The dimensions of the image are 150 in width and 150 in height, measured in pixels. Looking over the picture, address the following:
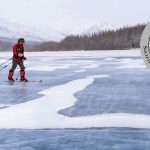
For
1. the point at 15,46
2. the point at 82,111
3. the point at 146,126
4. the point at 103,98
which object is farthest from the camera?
the point at 15,46

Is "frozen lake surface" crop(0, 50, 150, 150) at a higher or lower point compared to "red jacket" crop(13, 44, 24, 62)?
lower

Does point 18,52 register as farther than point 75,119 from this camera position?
Yes

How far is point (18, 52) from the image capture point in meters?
13.3

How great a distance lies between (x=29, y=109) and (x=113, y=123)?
1.87m

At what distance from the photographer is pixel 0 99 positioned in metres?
9.05

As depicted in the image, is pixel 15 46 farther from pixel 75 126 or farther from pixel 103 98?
pixel 75 126

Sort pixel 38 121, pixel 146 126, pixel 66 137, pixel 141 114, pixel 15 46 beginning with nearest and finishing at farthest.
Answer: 1. pixel 66 137
2. pixel 146 126
3. pixel 38 121
4. pixel 141 114
5. pixel 15 46

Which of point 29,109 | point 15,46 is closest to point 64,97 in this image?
point 29,109

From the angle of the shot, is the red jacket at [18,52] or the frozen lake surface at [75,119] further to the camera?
the red jacket at [18,52]

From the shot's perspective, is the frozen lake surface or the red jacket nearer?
the frozen lake surface

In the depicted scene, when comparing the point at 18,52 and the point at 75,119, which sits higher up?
the point at 18,52

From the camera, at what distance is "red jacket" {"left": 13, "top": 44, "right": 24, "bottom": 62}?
1314 centimetres

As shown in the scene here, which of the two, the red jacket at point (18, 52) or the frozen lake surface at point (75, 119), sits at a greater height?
the red jacket at point (18, 52)

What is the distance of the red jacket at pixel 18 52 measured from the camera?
13.1 m
